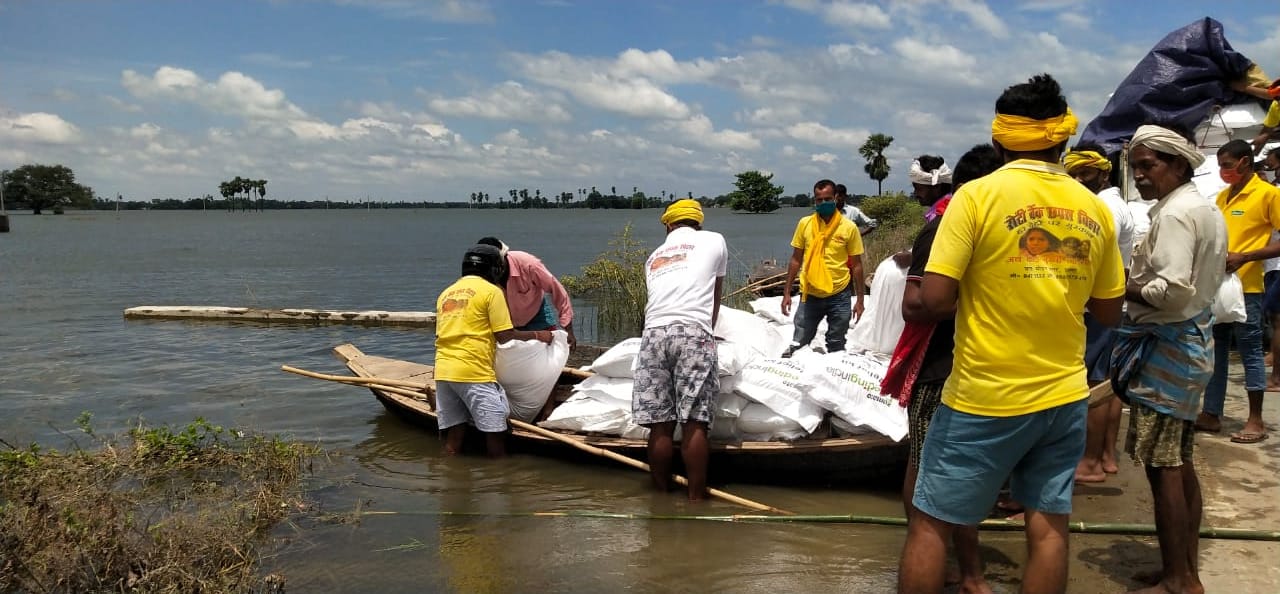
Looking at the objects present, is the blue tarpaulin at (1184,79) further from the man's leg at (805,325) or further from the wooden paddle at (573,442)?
the wooden paddle at (573,442)

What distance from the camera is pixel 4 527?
4.15 m

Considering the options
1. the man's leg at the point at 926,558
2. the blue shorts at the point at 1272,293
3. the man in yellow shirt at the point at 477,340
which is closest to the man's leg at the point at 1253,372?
the blue shorts at the point at 1272,293

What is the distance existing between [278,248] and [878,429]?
48.9m

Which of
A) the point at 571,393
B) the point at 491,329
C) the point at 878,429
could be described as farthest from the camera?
the point at 571,393

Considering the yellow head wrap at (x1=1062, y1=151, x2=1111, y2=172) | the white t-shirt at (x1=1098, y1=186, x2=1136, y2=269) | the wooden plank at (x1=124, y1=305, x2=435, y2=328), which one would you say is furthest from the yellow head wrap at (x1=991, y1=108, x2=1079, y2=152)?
the wooden plank at (x1=124, y1=305, x2=435, y2=328)

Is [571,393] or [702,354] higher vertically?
[702,354]

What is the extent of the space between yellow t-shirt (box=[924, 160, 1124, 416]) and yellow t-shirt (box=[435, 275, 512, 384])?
4.17 meters

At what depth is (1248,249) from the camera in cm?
525

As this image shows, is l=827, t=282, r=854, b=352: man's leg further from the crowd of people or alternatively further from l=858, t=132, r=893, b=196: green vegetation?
l=858, t=132, r=893, b=196: green vegetation

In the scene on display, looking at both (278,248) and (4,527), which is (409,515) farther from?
(278,248)

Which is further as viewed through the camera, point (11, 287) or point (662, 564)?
point (11, 287)

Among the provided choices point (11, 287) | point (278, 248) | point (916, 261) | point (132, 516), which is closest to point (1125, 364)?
point (916, 261)

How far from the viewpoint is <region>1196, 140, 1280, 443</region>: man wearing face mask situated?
16.6 feet

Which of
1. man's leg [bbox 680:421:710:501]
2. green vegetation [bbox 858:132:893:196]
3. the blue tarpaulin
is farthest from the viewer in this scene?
green vegetation [bbox 858:132:893:196]
